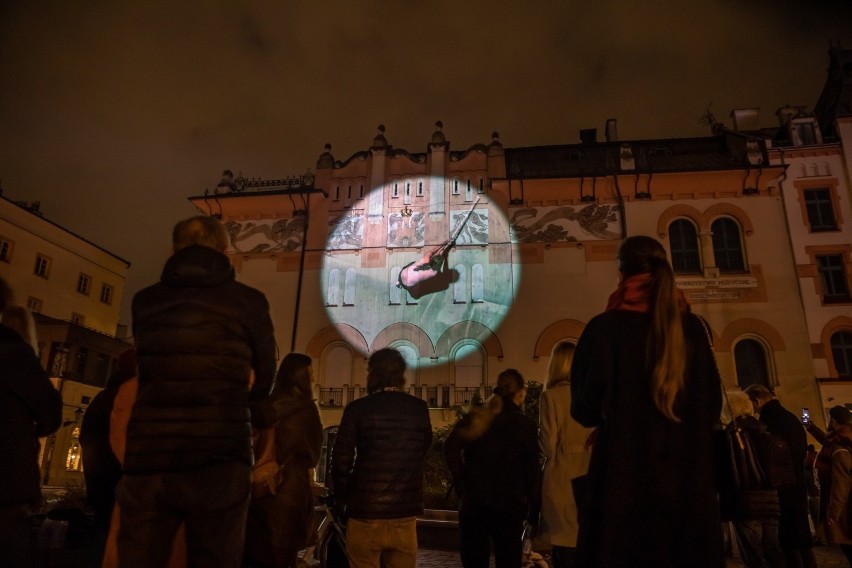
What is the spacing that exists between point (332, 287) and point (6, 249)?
18.8 meters

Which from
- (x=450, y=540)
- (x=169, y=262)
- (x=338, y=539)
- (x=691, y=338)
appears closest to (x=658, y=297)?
(x=691, y=338)

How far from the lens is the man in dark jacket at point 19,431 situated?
114 inches

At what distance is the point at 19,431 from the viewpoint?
3014 millimetres

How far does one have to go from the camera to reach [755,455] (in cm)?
258

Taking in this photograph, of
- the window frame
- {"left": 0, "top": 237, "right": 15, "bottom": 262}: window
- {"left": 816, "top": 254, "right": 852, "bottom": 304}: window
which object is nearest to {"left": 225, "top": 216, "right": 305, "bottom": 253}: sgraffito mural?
the window frame

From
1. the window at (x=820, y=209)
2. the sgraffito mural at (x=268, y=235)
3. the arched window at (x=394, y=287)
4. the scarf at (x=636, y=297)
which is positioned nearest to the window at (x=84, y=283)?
the sgraffito mural at (x=268, y=235)

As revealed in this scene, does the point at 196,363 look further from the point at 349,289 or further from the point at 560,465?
the point at 349,289

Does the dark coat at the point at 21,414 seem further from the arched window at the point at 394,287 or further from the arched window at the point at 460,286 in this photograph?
the arched window at the point at 394,287

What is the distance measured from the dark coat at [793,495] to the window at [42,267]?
111 feet

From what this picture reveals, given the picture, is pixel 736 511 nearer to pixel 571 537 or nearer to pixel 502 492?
pixel 571 537

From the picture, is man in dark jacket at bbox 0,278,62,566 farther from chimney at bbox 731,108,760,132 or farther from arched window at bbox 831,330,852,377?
chimney at bbox 731,108,760,132

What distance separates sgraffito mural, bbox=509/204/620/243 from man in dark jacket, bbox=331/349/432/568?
1642 cm

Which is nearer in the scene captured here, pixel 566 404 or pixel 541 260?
pixel 566 404

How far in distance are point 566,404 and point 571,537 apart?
36.8 inches
